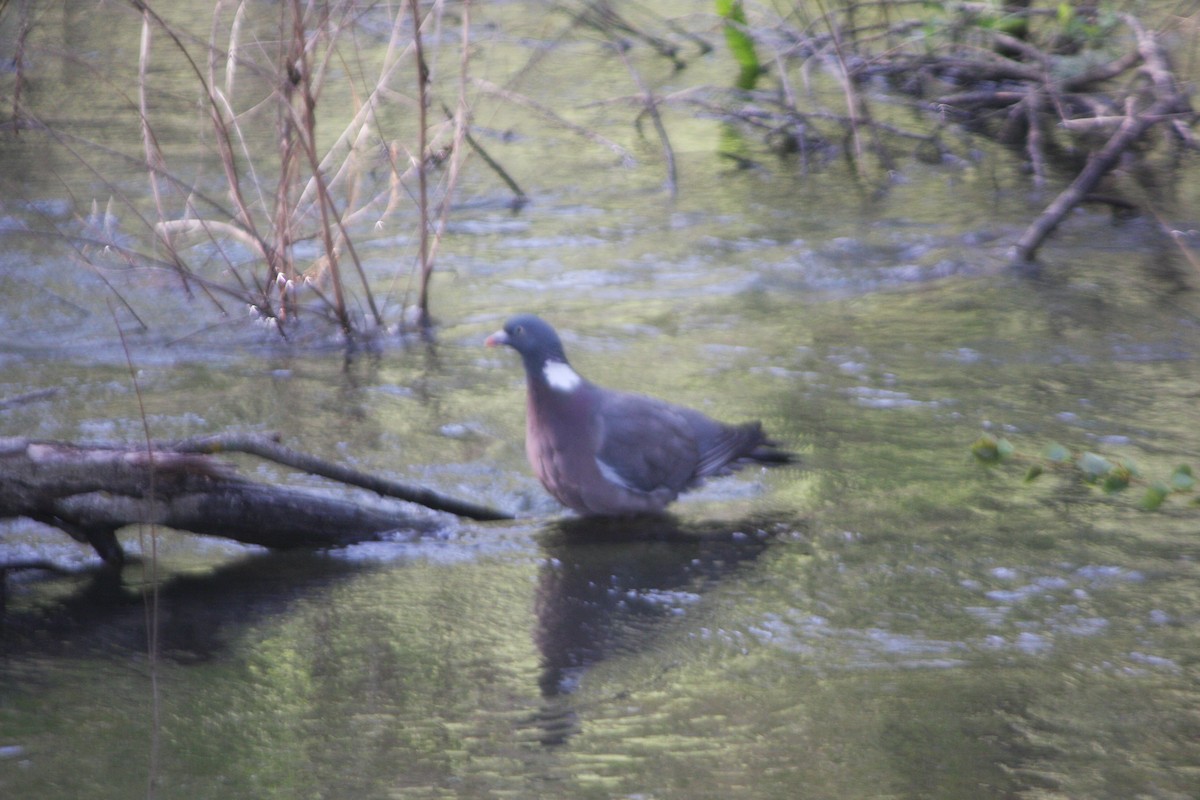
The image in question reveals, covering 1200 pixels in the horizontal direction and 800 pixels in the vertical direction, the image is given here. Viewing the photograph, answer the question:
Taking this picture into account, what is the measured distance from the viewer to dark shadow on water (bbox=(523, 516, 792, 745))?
12.2 ft

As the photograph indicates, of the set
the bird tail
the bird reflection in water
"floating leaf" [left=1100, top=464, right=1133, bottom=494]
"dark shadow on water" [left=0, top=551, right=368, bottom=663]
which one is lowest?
the bird reflection in water

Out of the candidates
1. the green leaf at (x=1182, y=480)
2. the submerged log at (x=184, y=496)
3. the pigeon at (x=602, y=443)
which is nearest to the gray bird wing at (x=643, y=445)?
the pigeon at (x=602, y=443)

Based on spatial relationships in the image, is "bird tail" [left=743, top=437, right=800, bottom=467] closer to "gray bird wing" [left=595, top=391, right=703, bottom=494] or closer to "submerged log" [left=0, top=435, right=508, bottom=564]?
"gray bird wing" [left=595, top=391, right=703, bottom=494]

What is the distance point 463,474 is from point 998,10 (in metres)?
5.95

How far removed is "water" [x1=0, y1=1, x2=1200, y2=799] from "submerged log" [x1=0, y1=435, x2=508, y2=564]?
12 centimetres

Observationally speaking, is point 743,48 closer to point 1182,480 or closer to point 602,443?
point 602,443

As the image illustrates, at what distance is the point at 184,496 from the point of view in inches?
158

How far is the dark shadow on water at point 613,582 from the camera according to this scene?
371 centimetres

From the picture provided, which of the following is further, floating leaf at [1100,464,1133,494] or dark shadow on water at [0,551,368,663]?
dark shadow on water at [0,551,368,663]

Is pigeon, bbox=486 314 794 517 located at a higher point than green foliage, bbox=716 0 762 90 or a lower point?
lower

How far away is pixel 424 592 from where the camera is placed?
4176 mm

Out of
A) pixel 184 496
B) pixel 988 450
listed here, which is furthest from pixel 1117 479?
pixel 184 496

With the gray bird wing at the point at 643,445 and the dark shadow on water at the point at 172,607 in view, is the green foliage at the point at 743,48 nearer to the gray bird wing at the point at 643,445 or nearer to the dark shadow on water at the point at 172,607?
the gray bird wing at the point at 643,445

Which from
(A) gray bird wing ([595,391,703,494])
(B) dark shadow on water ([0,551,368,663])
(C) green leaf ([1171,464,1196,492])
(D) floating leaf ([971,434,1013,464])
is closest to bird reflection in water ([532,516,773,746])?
(A) gray bird wing ([595,391,703,494])
